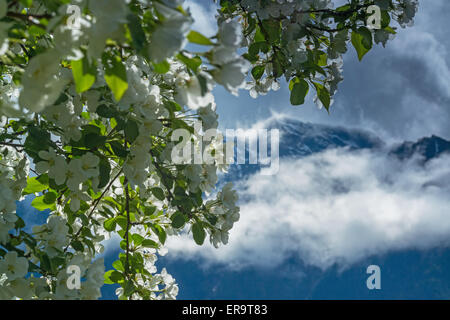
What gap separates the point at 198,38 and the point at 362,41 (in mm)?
1143

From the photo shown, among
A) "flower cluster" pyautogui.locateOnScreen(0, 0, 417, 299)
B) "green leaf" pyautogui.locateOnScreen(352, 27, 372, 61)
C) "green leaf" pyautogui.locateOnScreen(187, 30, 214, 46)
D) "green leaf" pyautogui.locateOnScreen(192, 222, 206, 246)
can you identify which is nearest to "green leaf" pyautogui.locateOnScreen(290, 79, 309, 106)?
"flower cluster" pyautogui.locateOnScreen(0, 0, 417, 299)

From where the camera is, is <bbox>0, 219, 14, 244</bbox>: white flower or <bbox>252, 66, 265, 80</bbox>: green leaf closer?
<bbox>0, 219, 14, 244</bbox>: white flower

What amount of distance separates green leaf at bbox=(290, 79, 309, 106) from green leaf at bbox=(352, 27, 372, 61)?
0.26 m

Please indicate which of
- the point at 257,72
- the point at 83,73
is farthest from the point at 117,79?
the point at 257,72

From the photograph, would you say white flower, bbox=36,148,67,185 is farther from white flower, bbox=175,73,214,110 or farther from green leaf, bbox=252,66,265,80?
green leaf, bbox=252,66,265,80

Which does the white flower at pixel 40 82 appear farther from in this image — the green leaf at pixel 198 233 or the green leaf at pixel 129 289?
the green leaf at pixel 129 289

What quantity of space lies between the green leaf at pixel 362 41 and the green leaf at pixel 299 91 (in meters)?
0.26

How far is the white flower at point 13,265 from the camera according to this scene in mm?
1215

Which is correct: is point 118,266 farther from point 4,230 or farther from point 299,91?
point 299,91

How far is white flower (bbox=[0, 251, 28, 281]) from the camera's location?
1.21 metres

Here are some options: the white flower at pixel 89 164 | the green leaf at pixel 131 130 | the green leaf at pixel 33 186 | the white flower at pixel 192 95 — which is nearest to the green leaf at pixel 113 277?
the green leaf at pixel 33 186

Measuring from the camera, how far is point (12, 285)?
128cm
